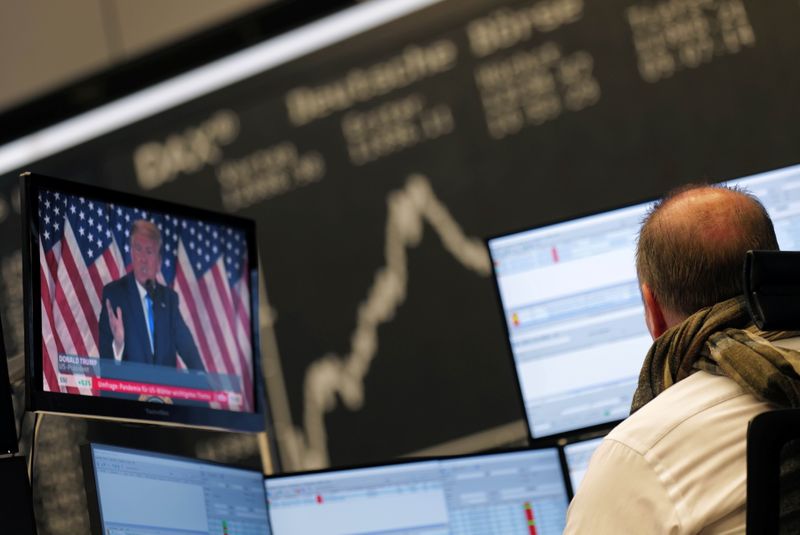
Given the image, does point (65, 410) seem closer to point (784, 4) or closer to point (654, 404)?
point (654, 404)

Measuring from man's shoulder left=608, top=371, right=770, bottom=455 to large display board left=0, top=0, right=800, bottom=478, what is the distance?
1437 mm

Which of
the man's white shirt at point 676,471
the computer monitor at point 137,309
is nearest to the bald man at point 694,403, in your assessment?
the man's white shirt at point 676,471

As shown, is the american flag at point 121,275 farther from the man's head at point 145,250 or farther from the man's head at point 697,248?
the man's head at point 697,248

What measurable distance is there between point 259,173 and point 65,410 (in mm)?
1640

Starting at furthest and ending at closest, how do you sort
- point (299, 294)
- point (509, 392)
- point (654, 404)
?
point (299, 294)
point (509, 392)
point (654, 404)

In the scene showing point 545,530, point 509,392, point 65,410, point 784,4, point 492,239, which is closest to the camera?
point 65,410

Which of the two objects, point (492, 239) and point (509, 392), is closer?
point (492, 239)

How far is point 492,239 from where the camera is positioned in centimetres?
224

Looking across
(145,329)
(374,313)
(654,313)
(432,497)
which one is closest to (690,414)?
(654,313)

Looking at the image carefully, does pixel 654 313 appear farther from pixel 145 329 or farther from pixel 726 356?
pixel 145 329

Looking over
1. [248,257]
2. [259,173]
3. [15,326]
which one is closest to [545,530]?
[248,257]

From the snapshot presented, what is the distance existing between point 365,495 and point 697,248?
2.57 ft

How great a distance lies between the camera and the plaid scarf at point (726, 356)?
51.8 inches

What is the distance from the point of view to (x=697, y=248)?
1.50 metres
